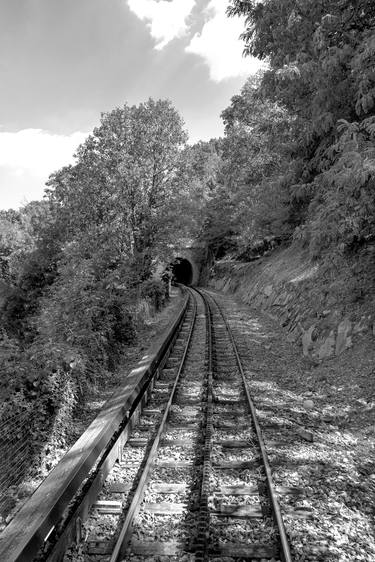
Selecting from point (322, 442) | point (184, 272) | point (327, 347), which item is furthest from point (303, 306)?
point (184, 272)

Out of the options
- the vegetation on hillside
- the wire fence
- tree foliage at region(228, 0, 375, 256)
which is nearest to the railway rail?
the wire fence

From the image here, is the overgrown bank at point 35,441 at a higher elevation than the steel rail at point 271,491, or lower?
higher

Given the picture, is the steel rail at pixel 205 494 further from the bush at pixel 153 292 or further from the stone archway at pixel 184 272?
the stone archway at pixel 184 272

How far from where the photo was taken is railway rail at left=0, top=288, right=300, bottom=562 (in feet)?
12.7

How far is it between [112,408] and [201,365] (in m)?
4.27

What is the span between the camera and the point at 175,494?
4859 millimetres

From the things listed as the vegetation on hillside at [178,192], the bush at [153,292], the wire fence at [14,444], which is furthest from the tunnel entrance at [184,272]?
the wire fence at [14,444]

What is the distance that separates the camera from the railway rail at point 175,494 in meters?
3.87

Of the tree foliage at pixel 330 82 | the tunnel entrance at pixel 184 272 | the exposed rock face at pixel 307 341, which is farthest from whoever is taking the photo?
the tunnel entrance at pixel 184 272

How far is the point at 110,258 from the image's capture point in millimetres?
15188

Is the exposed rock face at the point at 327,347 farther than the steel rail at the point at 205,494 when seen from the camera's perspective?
Yes

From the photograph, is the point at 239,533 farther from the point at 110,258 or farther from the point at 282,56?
the point at 110,258

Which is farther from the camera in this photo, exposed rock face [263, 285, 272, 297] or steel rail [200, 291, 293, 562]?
exposed rock face [263, 285, 272, 297]

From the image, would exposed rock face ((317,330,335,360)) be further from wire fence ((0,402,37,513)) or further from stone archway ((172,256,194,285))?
stone archway ((172,256,194,285))
